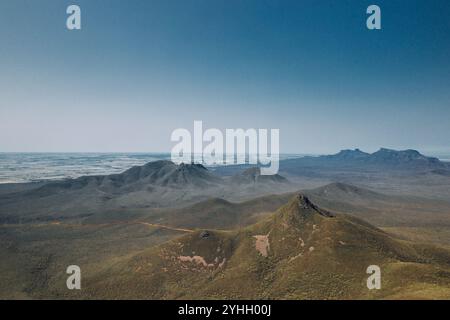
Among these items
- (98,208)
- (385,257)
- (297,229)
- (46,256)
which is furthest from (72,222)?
(385,257)

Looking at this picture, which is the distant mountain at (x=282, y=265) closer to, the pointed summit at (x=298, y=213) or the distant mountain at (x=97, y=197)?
the pointed summit at (x=298, y=213)

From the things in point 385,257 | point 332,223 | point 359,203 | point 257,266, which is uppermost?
point 332,223

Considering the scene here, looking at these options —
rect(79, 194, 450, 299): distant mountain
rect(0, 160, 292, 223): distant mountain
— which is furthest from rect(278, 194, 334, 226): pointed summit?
rect(0, 160, 292, 223): distant mountain

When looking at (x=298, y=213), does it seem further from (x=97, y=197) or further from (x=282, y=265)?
(x=97, y=197)

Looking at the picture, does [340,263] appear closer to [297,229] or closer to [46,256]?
[297,229]

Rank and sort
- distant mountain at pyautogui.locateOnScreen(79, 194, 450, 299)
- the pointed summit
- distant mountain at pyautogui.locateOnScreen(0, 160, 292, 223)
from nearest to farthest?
distant mountain at pyautogui.locateOnScreen(79, 194, 450, 299), the pointed summit, distant mountain at pyautogui.locateOnScreen(0, 160, 292, 223)

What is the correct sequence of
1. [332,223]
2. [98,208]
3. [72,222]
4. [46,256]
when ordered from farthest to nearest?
1. [98,208]
2. [72,222]
3. [46,256]
4. [332,223]

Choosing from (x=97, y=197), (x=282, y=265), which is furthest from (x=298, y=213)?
(x=97, y=197)

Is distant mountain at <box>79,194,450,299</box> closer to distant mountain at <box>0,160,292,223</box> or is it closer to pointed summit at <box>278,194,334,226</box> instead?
pointed summit at <box>278,194,334,226</box>
